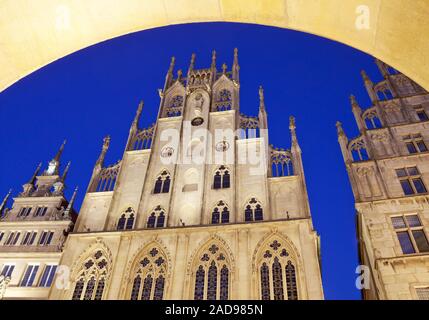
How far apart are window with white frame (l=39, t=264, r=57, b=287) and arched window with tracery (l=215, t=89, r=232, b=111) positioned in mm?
17108

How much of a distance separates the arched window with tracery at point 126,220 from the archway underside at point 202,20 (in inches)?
794

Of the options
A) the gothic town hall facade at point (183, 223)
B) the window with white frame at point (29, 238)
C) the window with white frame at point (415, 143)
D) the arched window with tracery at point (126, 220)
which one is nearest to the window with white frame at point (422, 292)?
the gothic town hall facade at point (183, 223)

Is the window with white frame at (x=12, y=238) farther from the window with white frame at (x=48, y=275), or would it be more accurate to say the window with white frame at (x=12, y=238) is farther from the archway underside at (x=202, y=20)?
the archway underside at (x=202, y=20)

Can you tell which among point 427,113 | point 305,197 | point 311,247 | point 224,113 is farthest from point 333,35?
point 224,113

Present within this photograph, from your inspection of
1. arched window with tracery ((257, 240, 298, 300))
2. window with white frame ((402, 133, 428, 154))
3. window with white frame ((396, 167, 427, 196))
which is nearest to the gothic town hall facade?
arched window with tracery ((257, 240, 298, 300))

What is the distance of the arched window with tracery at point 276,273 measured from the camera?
711 inches

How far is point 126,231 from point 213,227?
18.0 feet

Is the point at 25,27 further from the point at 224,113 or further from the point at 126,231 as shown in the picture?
the point at 224,113

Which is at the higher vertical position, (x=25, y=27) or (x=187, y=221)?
(x=187, y=221)

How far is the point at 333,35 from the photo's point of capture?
3293mm

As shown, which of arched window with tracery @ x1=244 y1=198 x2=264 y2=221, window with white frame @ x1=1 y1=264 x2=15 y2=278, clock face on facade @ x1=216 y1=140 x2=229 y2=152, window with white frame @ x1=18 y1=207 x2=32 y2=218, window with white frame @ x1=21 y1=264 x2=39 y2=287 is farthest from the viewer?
window with white frame @ x1=18 y1=207 x2=32 y2=218

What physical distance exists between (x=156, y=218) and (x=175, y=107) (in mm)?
11558

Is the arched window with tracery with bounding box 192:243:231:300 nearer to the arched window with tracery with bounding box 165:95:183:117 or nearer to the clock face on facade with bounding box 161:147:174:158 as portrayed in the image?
the clock face on facade with bounding box 161:147:174:158

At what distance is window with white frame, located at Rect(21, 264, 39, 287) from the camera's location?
2320 centimetres
